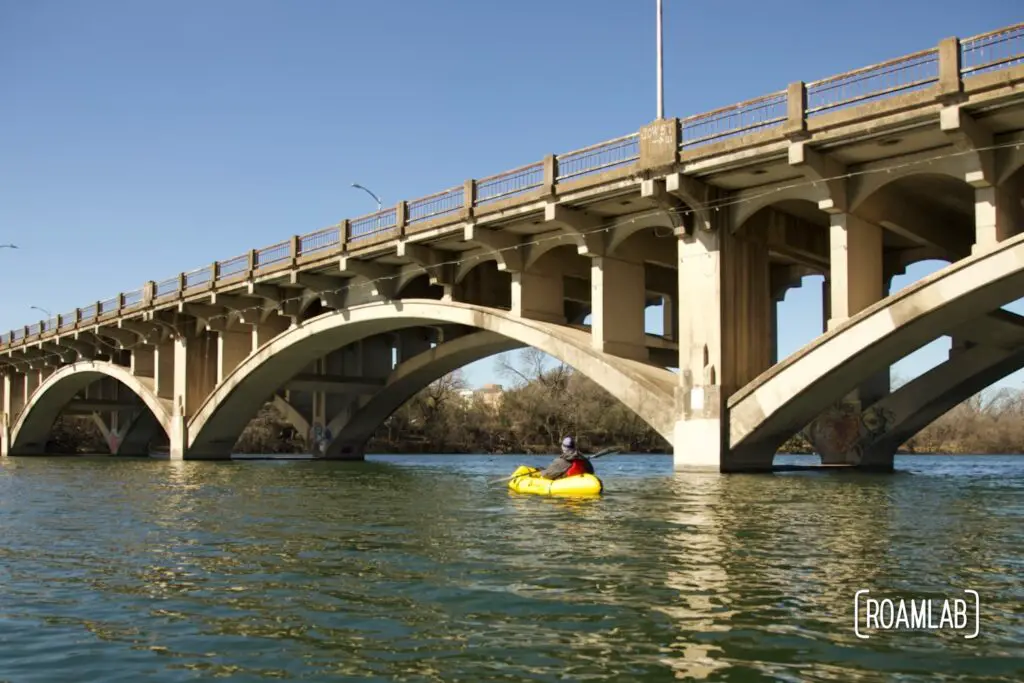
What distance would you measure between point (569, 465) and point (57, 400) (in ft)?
204

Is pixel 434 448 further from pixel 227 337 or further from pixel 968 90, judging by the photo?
pixel 968 90

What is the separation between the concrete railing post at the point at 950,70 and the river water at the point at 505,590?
8.87 metres

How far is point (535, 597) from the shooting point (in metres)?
10.2

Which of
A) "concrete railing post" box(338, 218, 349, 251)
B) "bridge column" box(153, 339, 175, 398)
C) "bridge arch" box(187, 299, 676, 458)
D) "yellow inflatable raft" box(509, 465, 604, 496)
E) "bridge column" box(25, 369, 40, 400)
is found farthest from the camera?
"bridge column" box(25, 369, 40, 400)

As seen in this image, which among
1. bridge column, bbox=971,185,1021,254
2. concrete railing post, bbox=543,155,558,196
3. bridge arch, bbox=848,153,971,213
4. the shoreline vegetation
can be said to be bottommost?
the shoreline vegetation

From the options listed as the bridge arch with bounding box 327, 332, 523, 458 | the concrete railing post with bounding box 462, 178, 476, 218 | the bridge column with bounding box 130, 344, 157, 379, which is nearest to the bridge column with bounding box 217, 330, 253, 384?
the bridge arch with bounding box 327, 332, 523, 458

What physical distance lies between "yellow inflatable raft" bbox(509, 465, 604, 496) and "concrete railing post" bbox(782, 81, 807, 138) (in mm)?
9784

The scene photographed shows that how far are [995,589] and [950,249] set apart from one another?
23834 mm

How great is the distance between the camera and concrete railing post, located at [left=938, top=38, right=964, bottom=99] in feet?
74.6

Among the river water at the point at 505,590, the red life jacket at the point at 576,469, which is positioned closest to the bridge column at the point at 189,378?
the red life jacket at the point at 576,469

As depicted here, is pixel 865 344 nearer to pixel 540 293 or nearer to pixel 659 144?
pixel 659 144

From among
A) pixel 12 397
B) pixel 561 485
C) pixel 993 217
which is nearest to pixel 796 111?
pixel 993 217

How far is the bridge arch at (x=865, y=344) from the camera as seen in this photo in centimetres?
2309

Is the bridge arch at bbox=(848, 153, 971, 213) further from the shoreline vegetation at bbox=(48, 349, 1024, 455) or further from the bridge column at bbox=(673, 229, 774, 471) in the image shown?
the shoreline vegetation at bbox=(48, 349, 1024, 455)
